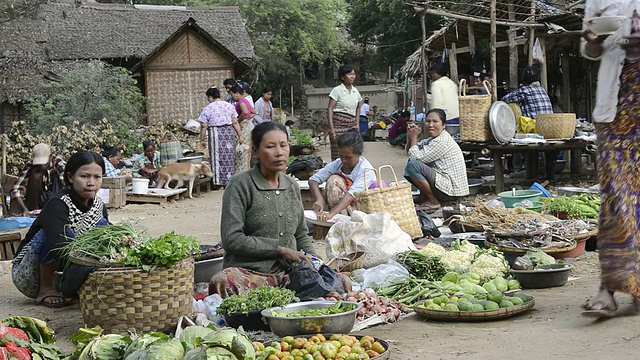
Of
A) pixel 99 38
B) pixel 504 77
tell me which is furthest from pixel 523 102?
pixel 99 38

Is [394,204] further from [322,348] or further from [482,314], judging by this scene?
[322,348]

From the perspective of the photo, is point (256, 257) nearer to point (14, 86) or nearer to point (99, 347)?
point (99, 347)

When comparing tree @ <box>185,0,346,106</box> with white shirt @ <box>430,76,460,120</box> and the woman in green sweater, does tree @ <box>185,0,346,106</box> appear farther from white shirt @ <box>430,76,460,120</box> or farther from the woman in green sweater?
the woman in green sweater

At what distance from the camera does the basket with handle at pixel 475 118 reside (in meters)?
11.0

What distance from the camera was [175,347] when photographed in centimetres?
363

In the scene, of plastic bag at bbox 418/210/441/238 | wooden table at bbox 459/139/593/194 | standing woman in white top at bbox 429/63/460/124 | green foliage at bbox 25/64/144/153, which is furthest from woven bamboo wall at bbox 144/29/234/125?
plastic bag at bbox 418/210/441/238

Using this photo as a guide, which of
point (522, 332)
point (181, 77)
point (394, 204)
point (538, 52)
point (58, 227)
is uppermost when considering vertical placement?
point (181, 77)

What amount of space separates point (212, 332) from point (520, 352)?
1.53 metres

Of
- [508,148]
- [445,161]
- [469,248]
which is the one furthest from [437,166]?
[469,248]

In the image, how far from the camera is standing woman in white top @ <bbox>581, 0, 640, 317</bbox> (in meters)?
4.15

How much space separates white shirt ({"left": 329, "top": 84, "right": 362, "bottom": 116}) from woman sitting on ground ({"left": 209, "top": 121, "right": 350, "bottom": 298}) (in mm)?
5609

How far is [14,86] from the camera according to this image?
1864cm

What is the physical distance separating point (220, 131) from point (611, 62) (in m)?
9.81

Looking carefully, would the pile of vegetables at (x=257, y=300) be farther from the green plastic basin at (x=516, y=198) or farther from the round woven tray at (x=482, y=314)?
the green plastic basin at (x=516, y=198)
